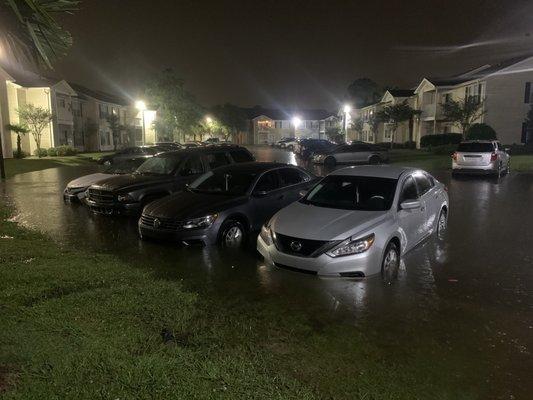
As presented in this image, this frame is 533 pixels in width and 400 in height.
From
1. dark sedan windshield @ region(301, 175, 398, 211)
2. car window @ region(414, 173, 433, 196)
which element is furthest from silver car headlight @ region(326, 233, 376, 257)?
car window @ region(414, 173, 433, 196)

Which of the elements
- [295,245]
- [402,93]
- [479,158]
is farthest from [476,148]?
[402,93]

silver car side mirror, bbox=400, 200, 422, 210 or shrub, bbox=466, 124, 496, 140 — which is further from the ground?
shrub, bbox=466, 124, 496, 140

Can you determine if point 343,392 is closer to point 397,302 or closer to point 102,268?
point 397,302

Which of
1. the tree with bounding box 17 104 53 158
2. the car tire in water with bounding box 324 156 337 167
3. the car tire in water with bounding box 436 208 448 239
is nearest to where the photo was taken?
the car tire in water with bounding box 436 208 448 239

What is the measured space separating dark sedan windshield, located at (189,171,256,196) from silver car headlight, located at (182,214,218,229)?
0.94m

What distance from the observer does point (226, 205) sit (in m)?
7.93

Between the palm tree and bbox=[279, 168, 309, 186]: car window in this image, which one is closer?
the palm tree

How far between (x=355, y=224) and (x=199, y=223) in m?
2.84

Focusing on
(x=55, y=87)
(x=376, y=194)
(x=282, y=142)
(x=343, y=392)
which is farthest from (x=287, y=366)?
(x=282, y=142)

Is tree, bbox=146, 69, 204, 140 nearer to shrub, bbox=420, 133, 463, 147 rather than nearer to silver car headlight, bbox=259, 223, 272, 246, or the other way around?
shrub, bbox=420, 133, 463, 147

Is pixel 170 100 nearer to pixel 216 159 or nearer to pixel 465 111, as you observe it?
pixel 465 111

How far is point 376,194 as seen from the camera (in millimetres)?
7043

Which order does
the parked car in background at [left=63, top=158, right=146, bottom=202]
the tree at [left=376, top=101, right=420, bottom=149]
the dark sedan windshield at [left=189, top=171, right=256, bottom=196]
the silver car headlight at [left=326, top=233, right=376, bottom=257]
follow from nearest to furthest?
the silver car headlight at [left=326, top=233, right=376, bottom=257], the dark sedan windshield at [left=189, top=171, right=256, bottom=196], the parked car in background at [left=63, top=158, right=146, bottom=202], the tree at [left=376, top=101, right=420, bottom=149]

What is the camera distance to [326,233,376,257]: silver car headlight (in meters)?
5.86
